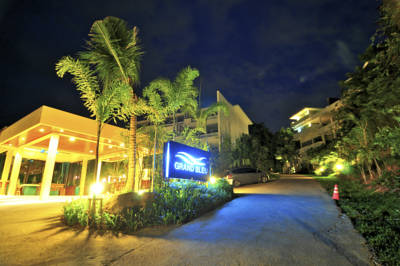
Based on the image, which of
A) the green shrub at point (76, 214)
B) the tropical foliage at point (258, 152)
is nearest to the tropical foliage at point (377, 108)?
the green shrub at point (76, 214)

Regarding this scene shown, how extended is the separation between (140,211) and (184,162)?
3078 mm

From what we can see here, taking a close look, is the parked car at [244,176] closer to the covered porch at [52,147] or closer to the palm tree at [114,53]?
the covered porch at [52,147]

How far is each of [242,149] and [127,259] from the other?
71.1ft

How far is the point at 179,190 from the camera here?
6.67m

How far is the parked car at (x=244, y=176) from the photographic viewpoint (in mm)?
15750

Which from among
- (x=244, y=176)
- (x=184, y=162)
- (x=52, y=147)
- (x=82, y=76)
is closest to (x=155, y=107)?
(x=184, y=162)

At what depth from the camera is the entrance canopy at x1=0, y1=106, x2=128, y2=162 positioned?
9086 mm

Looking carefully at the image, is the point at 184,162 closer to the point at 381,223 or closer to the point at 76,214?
the point at 76,214

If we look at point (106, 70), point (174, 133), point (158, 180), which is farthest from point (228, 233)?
point (106, 70)

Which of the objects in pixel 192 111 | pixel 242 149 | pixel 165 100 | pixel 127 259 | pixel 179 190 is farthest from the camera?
pixel 242 149

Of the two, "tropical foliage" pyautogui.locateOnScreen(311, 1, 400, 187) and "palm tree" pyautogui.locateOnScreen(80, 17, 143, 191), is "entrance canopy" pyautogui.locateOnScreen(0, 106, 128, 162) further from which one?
"tropical foliage" pyautogui.locateOnScreen(311, 1, 400, 187)

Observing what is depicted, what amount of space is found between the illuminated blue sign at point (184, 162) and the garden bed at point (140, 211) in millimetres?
925

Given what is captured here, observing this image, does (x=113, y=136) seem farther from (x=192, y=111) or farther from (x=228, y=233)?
(x=228, y=233)

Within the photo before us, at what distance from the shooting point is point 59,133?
10.5 m
